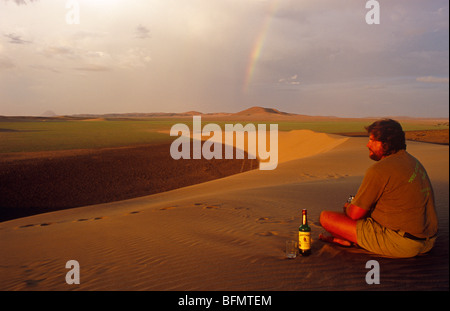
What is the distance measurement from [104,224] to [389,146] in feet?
20.0

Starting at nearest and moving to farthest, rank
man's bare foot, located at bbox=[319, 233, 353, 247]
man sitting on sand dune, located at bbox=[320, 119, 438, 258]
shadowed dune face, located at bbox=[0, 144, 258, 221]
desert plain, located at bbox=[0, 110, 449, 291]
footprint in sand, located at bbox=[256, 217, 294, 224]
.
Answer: man sitting on sand dune, located at bbox=[320, 119, 438, 258]
desert plain, located at bbox=[0, 110, 449, 291]
man's bare foot, located at bbox=[319, 233, 353, 247]
footprint in sand, located at bbox=[256, 217, 294, 224]
shadowed dune face, located at bbox=[0, 144, 258, 221]

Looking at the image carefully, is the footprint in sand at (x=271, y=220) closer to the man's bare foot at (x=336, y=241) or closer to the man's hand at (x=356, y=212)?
the man's bare foot at (x=336, y=241)

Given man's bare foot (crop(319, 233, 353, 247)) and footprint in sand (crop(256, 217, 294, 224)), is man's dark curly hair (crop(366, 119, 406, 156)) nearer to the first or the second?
man's bare foot (crop(319, 233, 353, 247))

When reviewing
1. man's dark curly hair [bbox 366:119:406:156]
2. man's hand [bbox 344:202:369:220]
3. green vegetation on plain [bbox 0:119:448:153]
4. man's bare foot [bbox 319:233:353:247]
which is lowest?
man's bare foot [bbox 319:233:353:247]

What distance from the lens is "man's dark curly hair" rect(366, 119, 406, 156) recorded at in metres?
3.90

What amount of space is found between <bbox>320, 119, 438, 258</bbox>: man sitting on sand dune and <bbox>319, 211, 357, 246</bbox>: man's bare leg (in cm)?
26

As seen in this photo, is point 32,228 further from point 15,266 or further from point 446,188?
point 446,188

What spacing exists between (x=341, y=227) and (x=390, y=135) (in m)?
1.53

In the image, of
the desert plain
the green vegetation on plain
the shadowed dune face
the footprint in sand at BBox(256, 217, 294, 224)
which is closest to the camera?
the desert plain

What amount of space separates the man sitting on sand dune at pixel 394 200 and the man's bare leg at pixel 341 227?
261mm

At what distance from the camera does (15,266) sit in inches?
197

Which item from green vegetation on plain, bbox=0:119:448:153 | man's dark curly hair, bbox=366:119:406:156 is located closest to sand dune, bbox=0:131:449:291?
man's dark curly hair, bbox=366:119:406:156

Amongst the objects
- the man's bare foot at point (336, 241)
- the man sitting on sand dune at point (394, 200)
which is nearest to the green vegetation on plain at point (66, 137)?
the man's bare foot at point (336, 241)
